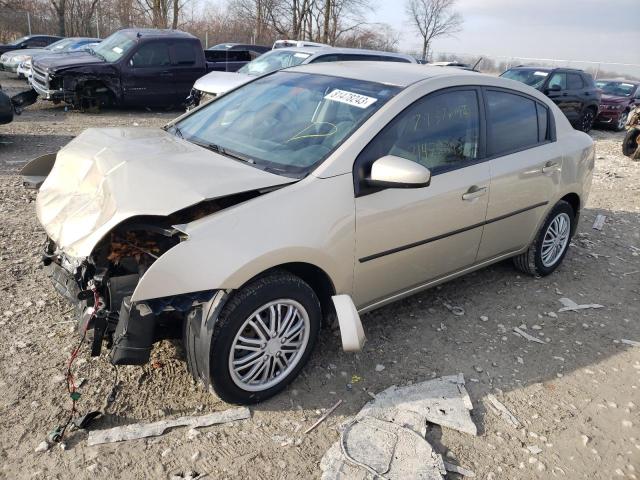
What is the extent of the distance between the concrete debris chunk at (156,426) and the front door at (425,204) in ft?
3.25

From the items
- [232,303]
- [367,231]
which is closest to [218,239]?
[232,303]

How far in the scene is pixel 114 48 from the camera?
11961 millimetres

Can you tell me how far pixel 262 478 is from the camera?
2428 mm

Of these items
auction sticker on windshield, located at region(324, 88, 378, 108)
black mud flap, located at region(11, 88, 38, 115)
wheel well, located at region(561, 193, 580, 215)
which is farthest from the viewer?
black mud flap, located at region(11, 88, 38, 115)

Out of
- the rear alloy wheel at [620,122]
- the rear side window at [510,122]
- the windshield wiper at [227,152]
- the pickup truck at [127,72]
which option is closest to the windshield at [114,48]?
the pickup truck at [127,72]

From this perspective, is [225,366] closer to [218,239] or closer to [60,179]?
[218,239]

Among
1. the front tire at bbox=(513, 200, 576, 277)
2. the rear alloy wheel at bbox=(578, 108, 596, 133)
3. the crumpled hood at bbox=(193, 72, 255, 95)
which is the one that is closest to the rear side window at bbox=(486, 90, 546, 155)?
the front tire at bbox=(513, 200, 576, 277)

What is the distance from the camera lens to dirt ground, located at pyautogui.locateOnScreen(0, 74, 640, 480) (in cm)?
252

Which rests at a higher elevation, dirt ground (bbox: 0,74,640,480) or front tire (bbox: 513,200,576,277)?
front tire (bbox: 513,200,576,277)

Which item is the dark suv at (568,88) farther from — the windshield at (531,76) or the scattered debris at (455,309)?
the scattered debris at (455,309)

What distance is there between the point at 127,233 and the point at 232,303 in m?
0.74

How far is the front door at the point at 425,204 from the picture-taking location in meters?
3.07

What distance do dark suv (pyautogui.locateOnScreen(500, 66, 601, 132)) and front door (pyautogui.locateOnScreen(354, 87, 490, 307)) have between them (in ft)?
35.0

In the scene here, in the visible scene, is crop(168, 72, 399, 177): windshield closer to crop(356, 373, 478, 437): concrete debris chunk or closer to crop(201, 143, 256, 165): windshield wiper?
crop(201, 143, 256, 165): windshield wiper
